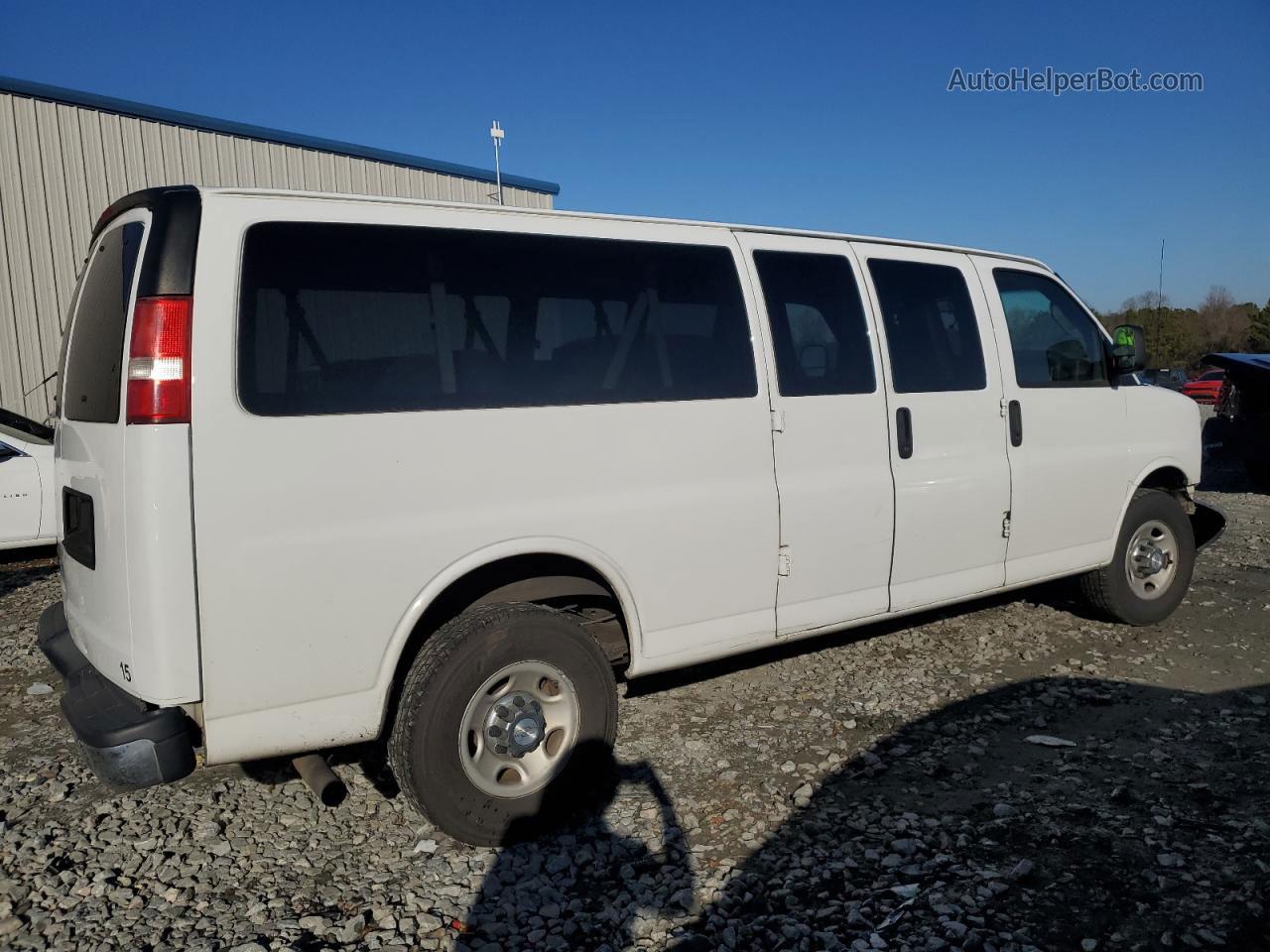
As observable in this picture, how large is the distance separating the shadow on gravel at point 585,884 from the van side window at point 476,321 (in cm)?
144

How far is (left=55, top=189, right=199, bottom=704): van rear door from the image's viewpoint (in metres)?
2.62

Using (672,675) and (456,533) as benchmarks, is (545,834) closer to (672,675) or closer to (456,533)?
(456,533)

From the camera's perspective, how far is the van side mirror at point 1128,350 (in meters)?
5.18

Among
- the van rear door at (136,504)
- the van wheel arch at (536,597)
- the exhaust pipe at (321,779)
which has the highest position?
the van rear door at (136,504)

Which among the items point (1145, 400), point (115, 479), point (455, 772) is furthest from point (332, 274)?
point (1145, 400)

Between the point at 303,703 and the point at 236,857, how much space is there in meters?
0.81

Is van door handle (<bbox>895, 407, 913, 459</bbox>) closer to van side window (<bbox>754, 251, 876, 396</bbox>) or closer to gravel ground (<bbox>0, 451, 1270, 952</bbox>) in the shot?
van side window (<bbox>754, 251, 876, 396</bbox>)

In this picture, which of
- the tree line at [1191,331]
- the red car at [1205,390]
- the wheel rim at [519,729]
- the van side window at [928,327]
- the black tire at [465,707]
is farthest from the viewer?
the tree line at [1191,331]

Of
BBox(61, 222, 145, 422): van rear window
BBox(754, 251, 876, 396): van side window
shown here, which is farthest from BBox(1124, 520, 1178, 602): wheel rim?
BBox(61, 222, 145, 422): van rear window

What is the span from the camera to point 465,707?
308cm

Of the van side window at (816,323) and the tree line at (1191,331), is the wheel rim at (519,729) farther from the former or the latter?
the tree line at (1191,331)

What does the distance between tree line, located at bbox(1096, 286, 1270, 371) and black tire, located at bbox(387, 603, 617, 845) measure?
48927 millimetres

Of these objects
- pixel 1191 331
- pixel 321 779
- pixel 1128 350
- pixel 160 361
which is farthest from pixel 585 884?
pixel 1191 331

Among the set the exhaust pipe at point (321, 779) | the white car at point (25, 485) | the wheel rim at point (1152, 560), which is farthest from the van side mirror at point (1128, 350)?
the white car at point (25, 485)
